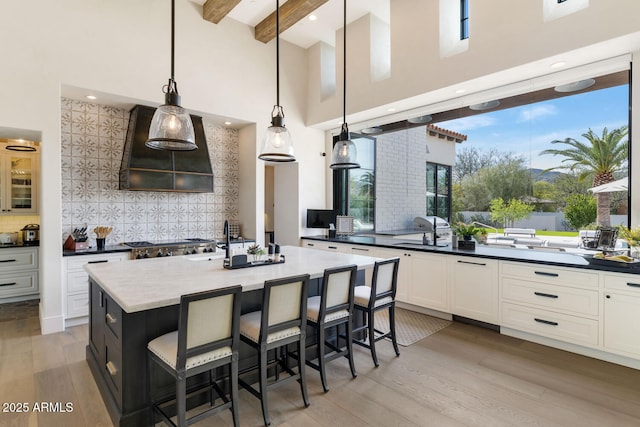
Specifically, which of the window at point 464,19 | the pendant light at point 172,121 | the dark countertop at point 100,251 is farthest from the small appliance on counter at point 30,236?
the window at point 464,19

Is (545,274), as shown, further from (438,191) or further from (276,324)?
(276,324)

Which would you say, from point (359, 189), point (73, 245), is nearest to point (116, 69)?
point (73, 245)

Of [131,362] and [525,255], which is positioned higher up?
[525,255]

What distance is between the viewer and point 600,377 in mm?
2670

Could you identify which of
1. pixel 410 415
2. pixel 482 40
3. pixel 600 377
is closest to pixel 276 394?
pixel 410 415

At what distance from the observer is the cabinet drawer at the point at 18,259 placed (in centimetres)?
448

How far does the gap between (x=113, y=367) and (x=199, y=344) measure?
33.5 inches

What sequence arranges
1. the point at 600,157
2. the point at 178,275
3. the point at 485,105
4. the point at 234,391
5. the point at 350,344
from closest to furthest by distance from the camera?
the point at 234,391 → the point at 178,275 → the point at 350,344 → the point at 600,157 → the point at 485,105

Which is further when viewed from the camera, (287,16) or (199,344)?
(287,16)

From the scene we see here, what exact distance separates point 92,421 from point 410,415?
2048 millimetres

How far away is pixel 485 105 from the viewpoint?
4.30 metres

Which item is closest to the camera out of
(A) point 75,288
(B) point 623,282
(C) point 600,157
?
(B) point 623,282

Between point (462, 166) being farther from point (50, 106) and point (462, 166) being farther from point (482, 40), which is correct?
point (50, 106)

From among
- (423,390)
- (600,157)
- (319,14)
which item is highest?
(319,14)
